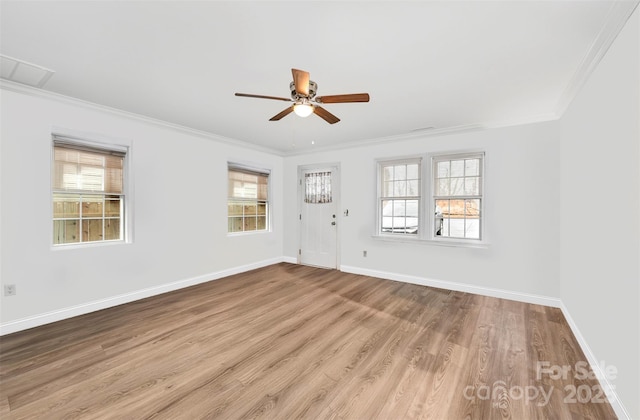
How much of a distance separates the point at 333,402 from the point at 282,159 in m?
4.92

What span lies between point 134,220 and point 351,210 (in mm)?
3448

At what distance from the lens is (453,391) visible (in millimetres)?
1804

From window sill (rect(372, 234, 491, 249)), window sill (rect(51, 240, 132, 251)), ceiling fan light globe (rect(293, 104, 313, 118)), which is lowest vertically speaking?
Result: window sill (rect(372, 234, 491, 249))

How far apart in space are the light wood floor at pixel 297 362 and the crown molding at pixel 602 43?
241 centimetres

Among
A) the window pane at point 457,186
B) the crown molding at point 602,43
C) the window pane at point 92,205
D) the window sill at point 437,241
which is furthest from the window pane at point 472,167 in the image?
the window pane at point 92,205

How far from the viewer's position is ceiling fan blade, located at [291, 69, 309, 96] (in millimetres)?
1816

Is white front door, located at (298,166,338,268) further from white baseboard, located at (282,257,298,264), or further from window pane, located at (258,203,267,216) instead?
window pane, located at (258,203,267,216)

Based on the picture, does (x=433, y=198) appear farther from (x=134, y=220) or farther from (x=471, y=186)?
(x=134, y=220)

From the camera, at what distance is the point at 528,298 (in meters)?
3.45

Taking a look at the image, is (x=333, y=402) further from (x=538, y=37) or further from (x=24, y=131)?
(x=24, y=131)

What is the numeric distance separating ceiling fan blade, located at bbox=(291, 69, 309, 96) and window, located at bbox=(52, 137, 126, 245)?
2.85 m

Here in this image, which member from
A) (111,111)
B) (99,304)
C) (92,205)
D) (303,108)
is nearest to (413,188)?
(303,108)

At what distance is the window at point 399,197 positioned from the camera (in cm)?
442

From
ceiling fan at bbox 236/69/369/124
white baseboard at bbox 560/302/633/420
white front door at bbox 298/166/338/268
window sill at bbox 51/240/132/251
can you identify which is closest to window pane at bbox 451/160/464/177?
white front door at bbox 298/166/338/268
